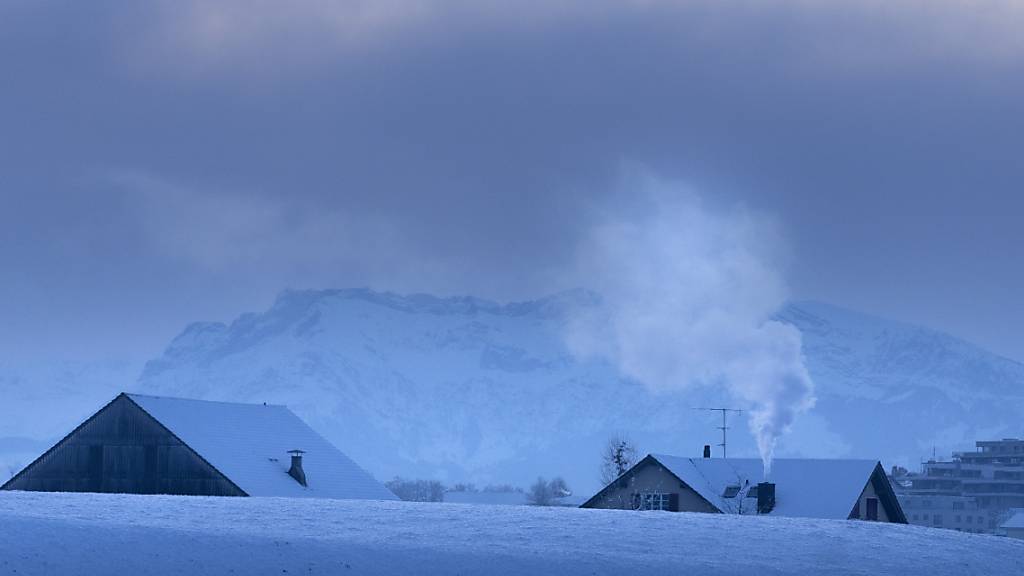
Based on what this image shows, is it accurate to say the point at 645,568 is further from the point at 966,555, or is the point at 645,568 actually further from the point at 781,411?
the point at 781,411

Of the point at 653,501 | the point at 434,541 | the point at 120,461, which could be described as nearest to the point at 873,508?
the point at 653,501

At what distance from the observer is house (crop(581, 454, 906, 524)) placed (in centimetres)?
9288

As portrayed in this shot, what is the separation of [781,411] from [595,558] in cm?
8037

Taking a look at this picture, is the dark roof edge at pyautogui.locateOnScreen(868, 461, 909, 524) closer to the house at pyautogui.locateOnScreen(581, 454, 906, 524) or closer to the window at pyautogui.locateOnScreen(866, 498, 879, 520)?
the house at pyautogui.locateOnScreen(581, 454, 906, 524)

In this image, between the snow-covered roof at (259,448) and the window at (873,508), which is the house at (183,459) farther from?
the window at (873,508)

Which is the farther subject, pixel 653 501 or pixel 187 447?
pixel 187 447

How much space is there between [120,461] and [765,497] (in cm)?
3686

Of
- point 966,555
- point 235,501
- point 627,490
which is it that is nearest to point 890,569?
point 966,555

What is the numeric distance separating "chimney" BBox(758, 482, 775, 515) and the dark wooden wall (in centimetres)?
3007

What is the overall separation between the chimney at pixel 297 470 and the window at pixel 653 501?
63.0 feet

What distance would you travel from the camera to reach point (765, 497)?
306 feet

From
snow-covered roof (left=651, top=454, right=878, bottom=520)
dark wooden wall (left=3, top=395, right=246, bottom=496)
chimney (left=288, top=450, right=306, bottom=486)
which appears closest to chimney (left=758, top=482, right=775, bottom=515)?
snow-covered roof (left=651, top=454, right=878, bottom=520)

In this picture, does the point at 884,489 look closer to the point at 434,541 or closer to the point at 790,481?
the point at 790,481

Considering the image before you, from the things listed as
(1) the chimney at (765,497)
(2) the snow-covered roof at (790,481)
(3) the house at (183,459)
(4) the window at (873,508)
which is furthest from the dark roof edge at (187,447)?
(4) the window at (873,508)
